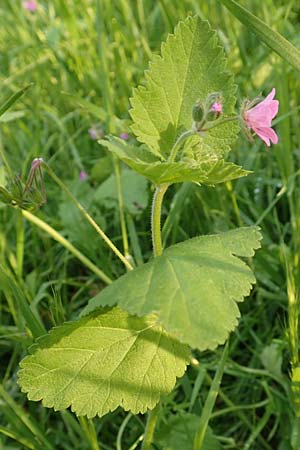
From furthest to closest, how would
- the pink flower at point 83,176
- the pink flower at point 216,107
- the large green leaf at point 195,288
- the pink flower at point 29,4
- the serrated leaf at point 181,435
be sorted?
the pink flower at point 29,4 → the pink flower at point 83,176 → the serrated leaf at point 181,435 → the pink flower at point 216,107 → the large green leaf at point 195,288

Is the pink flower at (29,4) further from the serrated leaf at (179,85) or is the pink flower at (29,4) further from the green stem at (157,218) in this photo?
the green stem at (157,218)

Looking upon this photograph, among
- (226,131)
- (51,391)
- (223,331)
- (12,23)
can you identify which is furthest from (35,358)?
(12,23)

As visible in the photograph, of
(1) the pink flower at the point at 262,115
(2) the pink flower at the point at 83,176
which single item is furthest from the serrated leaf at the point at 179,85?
(2) the pink flower at the point at 83,176

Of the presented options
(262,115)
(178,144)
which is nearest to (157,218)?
(178,144)

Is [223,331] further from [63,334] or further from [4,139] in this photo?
[4,139]

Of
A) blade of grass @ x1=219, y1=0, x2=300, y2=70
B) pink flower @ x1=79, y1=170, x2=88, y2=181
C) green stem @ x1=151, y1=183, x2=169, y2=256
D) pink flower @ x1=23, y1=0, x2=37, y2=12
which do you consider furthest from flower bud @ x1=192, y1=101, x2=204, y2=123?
pink flower @ x1=23, y1=0, x2=37, y2=12
